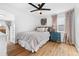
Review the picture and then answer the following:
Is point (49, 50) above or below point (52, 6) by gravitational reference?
below

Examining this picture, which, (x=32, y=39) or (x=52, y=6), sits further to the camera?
(x=32, y=39)

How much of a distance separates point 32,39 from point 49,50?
335 millimetres

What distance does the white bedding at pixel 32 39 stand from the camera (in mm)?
1358

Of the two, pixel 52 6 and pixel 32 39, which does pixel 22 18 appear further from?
pixel 52 6

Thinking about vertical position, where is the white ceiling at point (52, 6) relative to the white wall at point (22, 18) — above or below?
above

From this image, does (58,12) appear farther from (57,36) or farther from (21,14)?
(21,14)

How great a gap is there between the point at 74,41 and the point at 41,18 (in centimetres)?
63

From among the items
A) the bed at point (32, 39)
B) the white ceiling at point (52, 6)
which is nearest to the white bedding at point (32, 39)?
the bed at point (32, 39)

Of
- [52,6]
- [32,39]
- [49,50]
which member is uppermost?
[52,6]

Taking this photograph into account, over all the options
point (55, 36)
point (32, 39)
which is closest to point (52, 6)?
point (55, 36)

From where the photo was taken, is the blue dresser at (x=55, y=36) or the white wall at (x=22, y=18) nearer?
the white wall at (x=22, y=18)

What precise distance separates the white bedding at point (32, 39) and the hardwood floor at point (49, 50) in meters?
0.08

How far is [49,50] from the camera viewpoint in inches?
52.5

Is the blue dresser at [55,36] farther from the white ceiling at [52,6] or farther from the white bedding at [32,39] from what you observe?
the white ceiling at [52,6]
